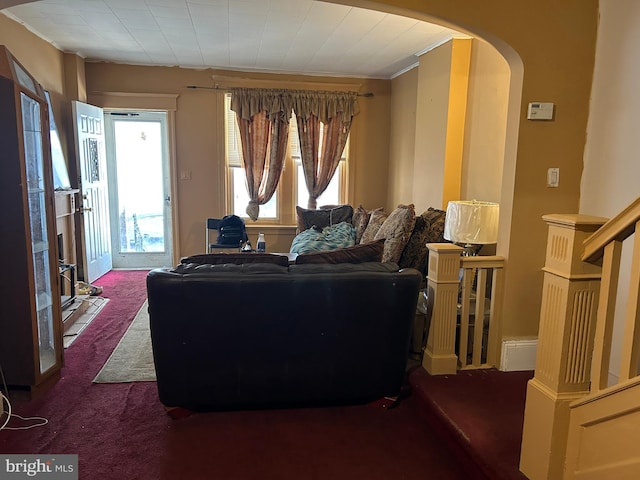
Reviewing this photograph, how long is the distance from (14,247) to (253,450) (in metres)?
1.68

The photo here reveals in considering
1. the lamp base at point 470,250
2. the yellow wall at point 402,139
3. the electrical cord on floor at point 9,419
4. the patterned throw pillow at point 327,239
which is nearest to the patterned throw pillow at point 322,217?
the patterned throw pillow at point 327,239

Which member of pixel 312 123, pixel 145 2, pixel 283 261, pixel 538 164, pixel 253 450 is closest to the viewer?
pixel 253 450

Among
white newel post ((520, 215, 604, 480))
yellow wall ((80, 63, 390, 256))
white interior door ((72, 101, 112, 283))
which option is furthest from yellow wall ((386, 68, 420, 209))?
white interior door ((72, 101, 112, 283))

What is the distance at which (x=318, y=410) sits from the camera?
259 centimetres

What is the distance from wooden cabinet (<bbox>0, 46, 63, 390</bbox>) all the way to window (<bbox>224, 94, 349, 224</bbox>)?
10.3ft

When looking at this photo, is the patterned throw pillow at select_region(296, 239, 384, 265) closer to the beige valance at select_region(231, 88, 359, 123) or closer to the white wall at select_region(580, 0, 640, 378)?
the white wall at select_region(580, 0, 640, 378)

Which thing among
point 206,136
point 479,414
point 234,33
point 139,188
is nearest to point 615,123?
point 479,414

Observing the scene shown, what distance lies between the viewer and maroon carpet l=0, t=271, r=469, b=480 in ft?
6.86

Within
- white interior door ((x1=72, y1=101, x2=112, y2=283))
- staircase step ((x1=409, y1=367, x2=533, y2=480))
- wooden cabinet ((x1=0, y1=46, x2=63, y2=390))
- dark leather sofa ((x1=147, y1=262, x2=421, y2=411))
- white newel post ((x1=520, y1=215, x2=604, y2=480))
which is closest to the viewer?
white newel post ((x1=520, y1=215, x2=604, y2=480))

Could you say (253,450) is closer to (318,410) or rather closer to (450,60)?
(318,410)

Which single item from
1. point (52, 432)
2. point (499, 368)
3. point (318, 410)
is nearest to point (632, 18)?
point (499, 368)

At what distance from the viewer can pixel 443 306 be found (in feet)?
8.87

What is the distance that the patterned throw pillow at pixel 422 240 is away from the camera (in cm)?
343

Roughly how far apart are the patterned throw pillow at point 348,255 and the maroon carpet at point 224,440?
33.1 inches
